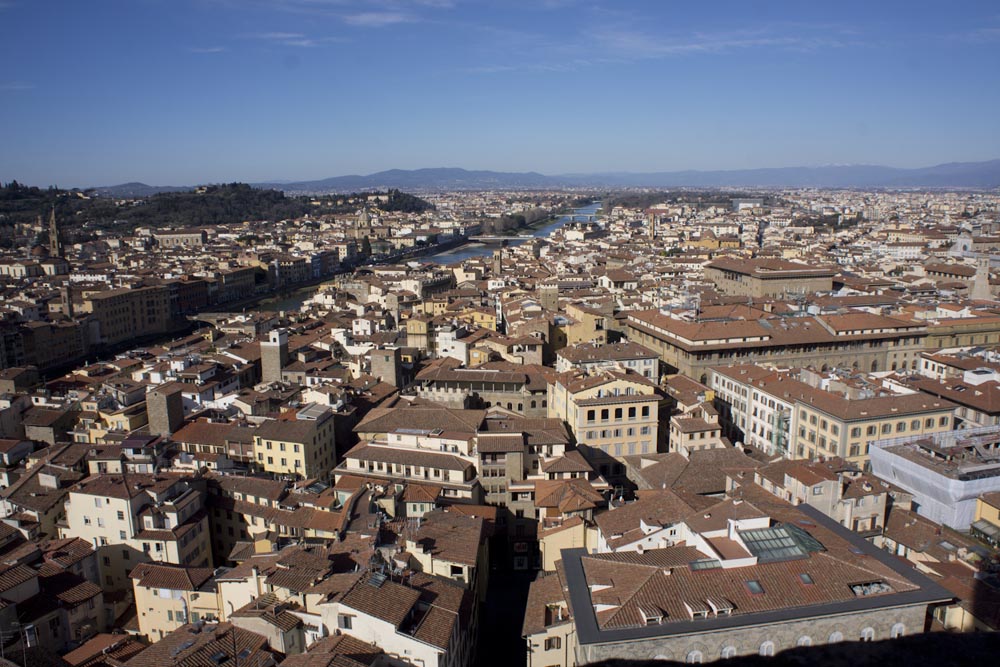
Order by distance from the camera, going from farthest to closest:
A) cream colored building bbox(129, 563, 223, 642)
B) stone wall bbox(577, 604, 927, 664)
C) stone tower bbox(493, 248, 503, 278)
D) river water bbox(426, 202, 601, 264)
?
river water bbox(426, 202, 601, 264)
stone tower bbox(493, 248, 503, 278)
cream colored building bbox(129, 563, 223, 642)
stone wall bbox(577, 604, 927, 664)

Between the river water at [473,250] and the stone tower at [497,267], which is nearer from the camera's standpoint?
the stone tower at [497,267]

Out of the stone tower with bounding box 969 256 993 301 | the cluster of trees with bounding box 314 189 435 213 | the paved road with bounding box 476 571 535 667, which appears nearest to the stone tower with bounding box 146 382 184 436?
the paved road with bounding box 476 571 535 667

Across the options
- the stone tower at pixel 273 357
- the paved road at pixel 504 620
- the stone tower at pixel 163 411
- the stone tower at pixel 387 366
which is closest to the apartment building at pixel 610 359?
the stone tower at pixel 387 366

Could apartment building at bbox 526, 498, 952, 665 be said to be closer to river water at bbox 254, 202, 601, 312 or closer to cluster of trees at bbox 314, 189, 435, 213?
river water at bbox 254, 202, 601, 312

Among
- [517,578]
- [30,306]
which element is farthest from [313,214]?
[517,578]

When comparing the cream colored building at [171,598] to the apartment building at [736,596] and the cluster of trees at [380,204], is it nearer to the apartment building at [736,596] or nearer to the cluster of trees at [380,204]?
the apartment building at [736,596]

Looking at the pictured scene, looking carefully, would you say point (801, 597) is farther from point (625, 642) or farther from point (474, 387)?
point (474, 387)

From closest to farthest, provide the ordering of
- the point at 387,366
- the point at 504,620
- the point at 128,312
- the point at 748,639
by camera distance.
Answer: the point at 748,639, the point at 504,620, the point at 387,366, the point at 128,312

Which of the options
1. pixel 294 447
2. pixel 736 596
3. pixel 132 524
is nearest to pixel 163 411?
pixel 294 447

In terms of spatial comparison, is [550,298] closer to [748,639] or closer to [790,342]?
[790,342]
